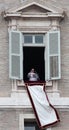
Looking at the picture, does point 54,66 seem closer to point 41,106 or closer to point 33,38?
point 33,38

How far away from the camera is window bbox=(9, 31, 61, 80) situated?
211 feet

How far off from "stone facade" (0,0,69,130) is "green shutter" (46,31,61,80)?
20 centimetres

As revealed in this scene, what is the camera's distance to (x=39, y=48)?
65.1 m

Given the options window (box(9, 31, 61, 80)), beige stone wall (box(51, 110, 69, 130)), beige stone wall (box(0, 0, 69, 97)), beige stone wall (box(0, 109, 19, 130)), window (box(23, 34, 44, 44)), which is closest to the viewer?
beige stone wall (box(0, 109, 19, 130))

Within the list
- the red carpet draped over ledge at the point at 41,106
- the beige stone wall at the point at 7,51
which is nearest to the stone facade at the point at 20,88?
the beige stone wall at the point at 7,51

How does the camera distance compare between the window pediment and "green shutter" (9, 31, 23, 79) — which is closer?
"green shutter" (9, 31, 23, 79)

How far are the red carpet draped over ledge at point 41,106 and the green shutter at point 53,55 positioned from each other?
2.06ft

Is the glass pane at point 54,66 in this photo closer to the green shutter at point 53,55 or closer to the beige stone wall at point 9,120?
the green shutter at point 53,55

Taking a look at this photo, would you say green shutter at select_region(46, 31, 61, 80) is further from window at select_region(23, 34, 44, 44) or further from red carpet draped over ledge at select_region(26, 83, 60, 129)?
red carpet draped over ledge at select_region(26, 83, 60, 129)

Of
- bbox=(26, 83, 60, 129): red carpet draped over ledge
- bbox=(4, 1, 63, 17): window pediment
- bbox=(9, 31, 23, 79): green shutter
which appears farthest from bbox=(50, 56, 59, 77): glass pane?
bbox=(4, 1, 63, 17): window pediment

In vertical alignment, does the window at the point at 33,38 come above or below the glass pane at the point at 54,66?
above

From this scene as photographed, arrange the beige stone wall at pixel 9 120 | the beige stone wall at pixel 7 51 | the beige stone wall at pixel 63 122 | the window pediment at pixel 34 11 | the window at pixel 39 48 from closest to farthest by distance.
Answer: the beige stone wall at pixel 9 120 < the beige stone wall at pixel 63 122 < the beige stone wall at pixel 7 51 < the window at pixel 39 48 < the window pediment at pixel 34 11

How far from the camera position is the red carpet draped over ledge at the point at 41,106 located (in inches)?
2514

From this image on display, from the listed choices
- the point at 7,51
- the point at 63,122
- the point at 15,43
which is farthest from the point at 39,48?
the point at 63,122
